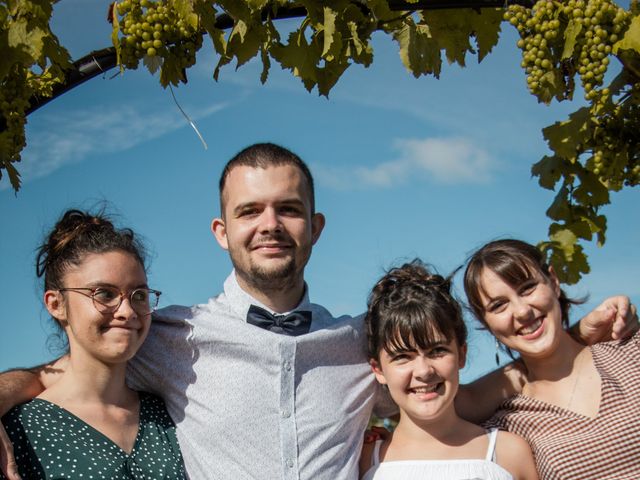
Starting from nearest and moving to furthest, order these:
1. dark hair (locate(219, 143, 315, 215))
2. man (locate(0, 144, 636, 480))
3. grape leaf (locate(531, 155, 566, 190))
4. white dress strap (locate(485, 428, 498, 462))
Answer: man (locate(0, 144, 636, 480)), white dress strap (locate(485, 428, 498, 462)), dark hair (locate(219, 143, 315, 215)), grape leaf (locate(531, 155, 566, 190))

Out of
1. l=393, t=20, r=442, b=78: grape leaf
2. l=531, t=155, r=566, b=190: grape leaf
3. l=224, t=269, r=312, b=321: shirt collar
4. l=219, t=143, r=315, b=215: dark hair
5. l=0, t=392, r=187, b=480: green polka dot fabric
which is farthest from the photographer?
l=531, t=155, r=566, b=190: grape leaf

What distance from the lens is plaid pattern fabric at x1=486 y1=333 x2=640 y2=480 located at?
3.08 m

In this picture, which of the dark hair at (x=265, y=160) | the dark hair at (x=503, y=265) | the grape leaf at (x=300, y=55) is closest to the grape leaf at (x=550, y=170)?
the dark hair at (x=503, y=265)

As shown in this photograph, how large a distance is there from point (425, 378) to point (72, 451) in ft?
4.49

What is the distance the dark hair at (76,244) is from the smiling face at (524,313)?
1484 millimetres

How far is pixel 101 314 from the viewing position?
9.78ft

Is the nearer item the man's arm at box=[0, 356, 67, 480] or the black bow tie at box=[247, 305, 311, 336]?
the man's arm at box=[0, 356, 67, 480]

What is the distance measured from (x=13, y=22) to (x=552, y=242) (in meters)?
2.45

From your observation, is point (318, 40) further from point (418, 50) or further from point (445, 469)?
point (445, 469)

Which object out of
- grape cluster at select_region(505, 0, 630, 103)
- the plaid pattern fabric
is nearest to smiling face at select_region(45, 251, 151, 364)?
the plaid pattern fabric

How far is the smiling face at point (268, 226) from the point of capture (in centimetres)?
332

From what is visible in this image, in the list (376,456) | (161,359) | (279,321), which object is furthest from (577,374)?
(161,359)

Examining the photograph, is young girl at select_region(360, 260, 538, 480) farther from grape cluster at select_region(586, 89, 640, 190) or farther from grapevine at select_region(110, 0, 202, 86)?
grapevine at select_region(110, 0, 202, 86)

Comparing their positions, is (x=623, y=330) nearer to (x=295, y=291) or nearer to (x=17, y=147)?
(x=295, y=291)
